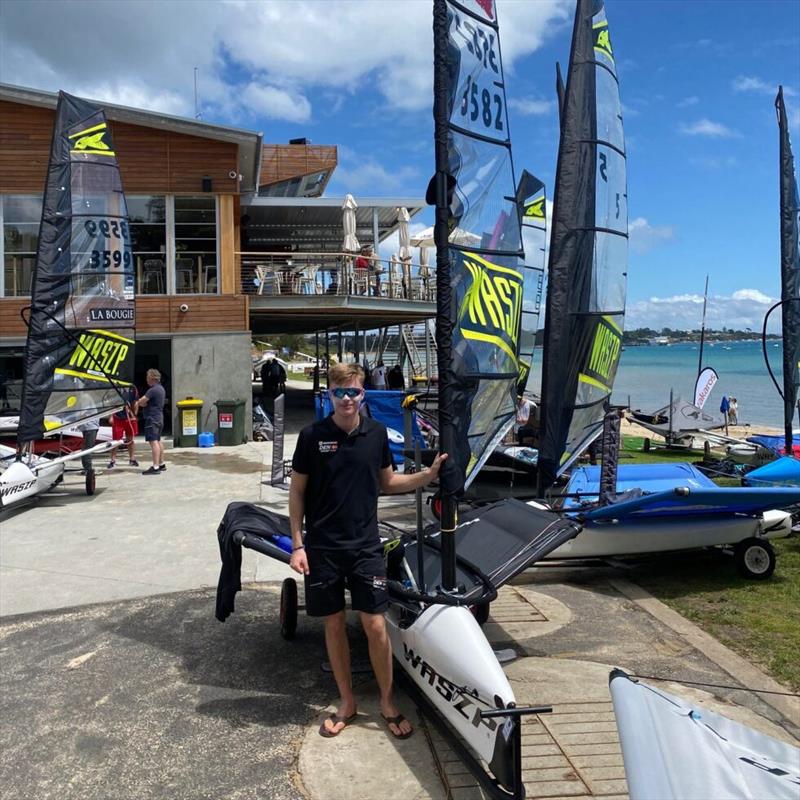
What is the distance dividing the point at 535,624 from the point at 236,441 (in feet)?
34.5

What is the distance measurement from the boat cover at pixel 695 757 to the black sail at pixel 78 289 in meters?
8.26

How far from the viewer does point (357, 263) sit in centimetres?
1819

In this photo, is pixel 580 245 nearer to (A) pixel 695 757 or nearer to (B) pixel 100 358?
Answer: (A) pixel 695 757

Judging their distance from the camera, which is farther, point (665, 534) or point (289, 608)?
point (665, 534)

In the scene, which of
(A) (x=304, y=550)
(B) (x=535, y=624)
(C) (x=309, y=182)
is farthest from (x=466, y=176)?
(C) (x=309, y=182)

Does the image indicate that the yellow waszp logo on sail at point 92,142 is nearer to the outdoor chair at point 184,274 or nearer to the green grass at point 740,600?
the outdoor chair at point 184,274

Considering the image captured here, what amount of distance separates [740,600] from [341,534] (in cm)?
345

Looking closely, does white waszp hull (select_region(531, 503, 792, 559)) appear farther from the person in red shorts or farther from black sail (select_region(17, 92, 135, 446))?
the person in red shorts

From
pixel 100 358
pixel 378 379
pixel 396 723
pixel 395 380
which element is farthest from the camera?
pixel 395 380

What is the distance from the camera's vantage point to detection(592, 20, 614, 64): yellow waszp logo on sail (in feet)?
20.4

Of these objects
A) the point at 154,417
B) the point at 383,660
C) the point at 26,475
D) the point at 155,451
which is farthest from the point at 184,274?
the point at 383,660

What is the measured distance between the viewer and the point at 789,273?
333 inches

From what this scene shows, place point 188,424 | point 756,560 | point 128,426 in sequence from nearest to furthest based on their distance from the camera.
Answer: point 756,560 < point 128,426 < point 188,424

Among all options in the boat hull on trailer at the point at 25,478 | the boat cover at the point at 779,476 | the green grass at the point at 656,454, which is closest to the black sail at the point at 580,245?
the boat cover at the point at 779,476
